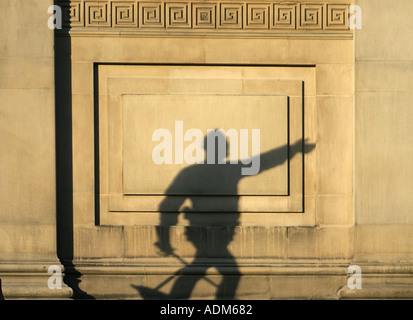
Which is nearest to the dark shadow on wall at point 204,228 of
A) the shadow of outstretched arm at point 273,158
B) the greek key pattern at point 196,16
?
the shadow of outstretched arm at point 273,158

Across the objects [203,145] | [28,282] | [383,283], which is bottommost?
[383,283]

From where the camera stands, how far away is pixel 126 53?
420 inches

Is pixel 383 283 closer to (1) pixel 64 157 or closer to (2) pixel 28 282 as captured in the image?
(1) pixel 64 157

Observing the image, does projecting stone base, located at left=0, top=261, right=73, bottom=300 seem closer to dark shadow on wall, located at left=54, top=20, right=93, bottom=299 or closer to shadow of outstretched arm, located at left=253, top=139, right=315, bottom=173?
dark shadow on wall, located at left=54, top=20, right=93, bottom=299

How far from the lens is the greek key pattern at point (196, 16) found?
1072cm

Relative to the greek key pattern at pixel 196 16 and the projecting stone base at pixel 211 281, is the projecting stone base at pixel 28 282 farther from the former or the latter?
the greek key pattern at pixel 196 16

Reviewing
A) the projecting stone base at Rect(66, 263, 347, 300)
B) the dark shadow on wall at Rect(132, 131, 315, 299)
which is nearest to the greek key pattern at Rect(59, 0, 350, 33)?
the dark shadow on wall at Rect(132, 131, 315, 299)

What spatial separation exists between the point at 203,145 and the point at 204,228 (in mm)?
1517

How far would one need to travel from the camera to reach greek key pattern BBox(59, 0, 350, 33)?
10719 mm

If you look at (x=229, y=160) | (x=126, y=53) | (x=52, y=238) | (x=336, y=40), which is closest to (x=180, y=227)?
(x=229, y=160)

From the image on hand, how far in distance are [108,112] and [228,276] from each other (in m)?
3.72

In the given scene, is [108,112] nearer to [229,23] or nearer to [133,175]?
[133,175]

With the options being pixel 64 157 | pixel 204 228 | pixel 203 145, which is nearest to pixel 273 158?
pixel 203 145

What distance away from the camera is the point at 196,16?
1077 centimetres
